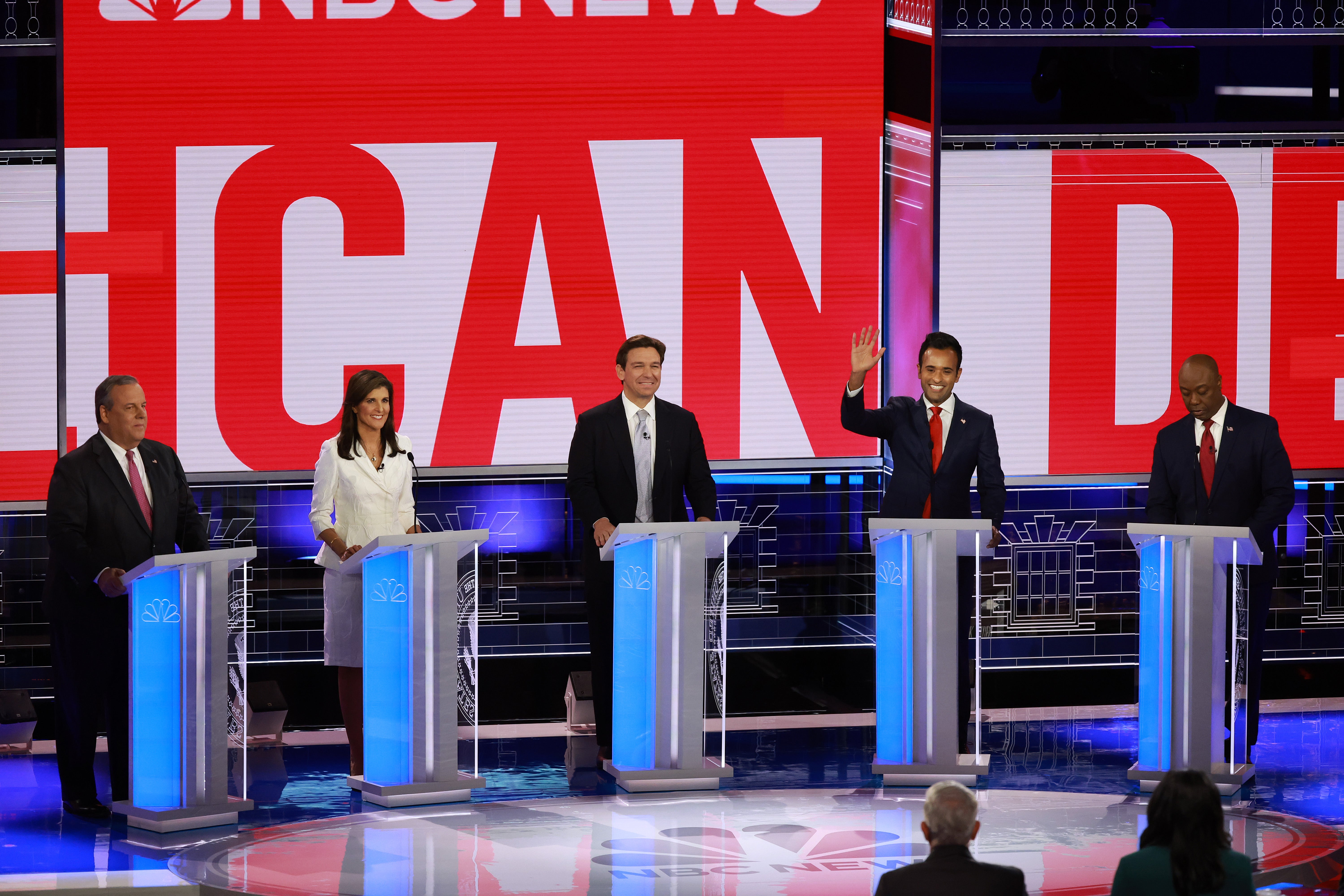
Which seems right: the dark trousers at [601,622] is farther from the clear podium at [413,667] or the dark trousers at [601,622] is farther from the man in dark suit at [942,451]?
the man in dark suit at [942,451]

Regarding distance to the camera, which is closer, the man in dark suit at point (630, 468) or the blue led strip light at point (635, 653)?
the blue led strip light at point (635, 653)

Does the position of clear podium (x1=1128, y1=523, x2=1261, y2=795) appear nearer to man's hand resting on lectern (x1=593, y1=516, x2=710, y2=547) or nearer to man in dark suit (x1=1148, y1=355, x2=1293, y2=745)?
man in dark suit (x1=1148, y1=355, x2=1293, y2=745)

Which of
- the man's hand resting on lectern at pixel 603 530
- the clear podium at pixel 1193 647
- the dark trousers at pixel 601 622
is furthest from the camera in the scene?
the dark trousers at pixel 601 622

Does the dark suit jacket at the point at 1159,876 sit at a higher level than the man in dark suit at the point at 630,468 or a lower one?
lower

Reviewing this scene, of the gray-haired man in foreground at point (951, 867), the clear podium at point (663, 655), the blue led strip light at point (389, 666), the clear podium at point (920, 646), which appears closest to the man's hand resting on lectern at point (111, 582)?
the blue led strip light at point (389, 666)

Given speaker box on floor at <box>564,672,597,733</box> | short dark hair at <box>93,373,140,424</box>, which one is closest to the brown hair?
short dark hair at <box>93,373,140,424</box>

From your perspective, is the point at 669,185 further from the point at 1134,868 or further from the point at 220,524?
the point at 1134,868

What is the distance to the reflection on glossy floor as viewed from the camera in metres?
4.11

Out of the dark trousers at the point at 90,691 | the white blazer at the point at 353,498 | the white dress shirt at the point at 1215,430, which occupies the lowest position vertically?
the dark trousers at the point at 90,691

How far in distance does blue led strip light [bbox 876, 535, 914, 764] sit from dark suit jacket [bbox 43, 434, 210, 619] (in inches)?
92.9

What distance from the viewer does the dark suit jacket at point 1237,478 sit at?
5539 mm

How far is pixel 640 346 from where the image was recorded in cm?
555

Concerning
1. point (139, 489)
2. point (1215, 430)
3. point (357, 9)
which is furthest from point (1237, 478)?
point (357, 9)

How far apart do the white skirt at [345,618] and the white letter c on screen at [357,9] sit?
276 cm
